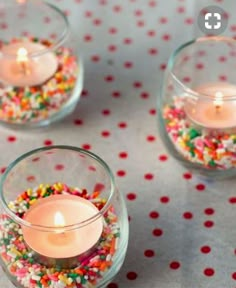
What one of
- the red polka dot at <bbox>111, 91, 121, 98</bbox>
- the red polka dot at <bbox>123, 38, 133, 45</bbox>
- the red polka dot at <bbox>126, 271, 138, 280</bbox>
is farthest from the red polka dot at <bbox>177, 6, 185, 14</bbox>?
the red polka dot at <bbox>126, 271, 138, 280</bbox>

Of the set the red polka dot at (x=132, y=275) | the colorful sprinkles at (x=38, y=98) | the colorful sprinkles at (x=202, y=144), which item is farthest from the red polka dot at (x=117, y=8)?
the red polka dot at (x=132, y=275)

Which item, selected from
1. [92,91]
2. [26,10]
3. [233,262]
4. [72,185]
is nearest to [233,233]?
[233,262]

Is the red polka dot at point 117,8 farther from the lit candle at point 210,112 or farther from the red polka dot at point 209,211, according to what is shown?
the red polka dot at point 209,211

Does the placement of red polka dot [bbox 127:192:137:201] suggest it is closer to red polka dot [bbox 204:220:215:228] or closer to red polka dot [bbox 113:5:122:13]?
red polka dot [bbox 204:220:215:228]

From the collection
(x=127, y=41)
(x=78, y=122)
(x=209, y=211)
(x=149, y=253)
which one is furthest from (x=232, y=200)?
(x=127, y=41)

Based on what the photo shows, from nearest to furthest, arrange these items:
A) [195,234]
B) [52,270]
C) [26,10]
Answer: [52,270] → [195,234] → [26,10]

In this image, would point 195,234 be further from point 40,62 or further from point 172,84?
point 40,62
